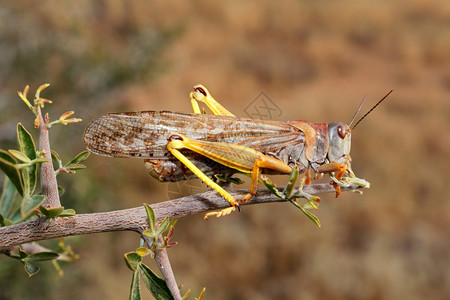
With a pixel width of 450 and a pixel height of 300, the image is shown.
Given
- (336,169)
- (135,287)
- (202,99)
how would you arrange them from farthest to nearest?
(202,99) → (336,169) → (135,287)

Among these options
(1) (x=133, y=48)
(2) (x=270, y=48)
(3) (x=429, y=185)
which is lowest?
(3) (x=429, y=185)

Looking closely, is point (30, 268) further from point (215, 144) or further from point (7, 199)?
point (215, 144)

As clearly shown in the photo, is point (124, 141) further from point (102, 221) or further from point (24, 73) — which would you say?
point (24, 73)

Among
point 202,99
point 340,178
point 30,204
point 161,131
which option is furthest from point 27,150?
point 202,99

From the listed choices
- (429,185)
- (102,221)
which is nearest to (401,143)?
(429,185)

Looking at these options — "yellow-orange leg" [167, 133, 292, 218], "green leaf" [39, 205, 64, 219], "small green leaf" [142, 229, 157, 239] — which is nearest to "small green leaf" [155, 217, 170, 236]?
"small green leaf" [142, 229, 157, 239]
